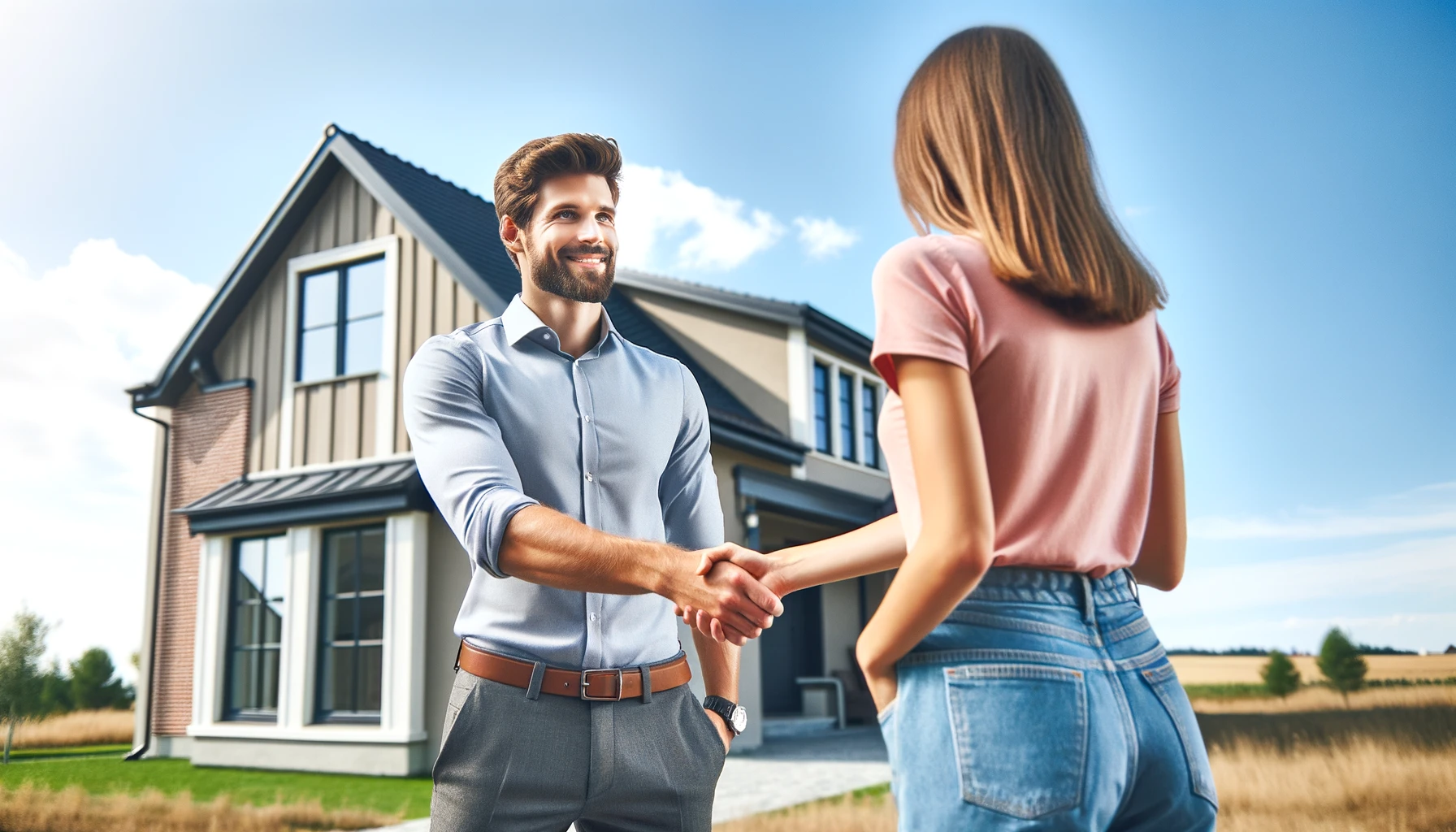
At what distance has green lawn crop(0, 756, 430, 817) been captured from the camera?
8.36 metres

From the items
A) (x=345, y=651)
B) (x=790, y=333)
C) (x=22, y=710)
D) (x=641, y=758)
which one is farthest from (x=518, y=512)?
(x=22, y=710)

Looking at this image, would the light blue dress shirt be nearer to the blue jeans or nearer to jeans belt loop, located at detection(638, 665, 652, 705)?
jeans belt loop, located at detection(638, 665, 652, 705)


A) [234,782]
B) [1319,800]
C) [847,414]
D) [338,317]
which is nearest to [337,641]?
[234,782]

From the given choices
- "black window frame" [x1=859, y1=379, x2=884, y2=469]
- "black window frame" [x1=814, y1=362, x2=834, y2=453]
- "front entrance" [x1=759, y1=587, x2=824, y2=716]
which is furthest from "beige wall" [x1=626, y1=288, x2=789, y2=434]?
"front entrance" [x1=759, y1=587, x2=824, y2=716]

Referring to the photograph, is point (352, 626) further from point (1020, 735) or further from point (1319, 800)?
point (1020, 735)

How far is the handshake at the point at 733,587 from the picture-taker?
2.03 metres

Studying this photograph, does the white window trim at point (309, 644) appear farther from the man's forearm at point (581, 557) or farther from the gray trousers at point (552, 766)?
the man's forearm at point (581, 557)

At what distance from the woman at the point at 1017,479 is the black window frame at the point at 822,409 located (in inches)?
515

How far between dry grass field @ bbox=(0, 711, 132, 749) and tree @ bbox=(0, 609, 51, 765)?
3.20 ft

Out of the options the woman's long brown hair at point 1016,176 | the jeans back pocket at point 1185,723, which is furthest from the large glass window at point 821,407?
the jeans back pocket at point 1185,723

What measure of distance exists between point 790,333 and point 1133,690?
1259 cm

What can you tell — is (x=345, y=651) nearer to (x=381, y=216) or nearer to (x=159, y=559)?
(x=159, y=559)

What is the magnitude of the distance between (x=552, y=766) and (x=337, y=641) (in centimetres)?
955

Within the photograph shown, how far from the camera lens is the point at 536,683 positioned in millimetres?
2094
